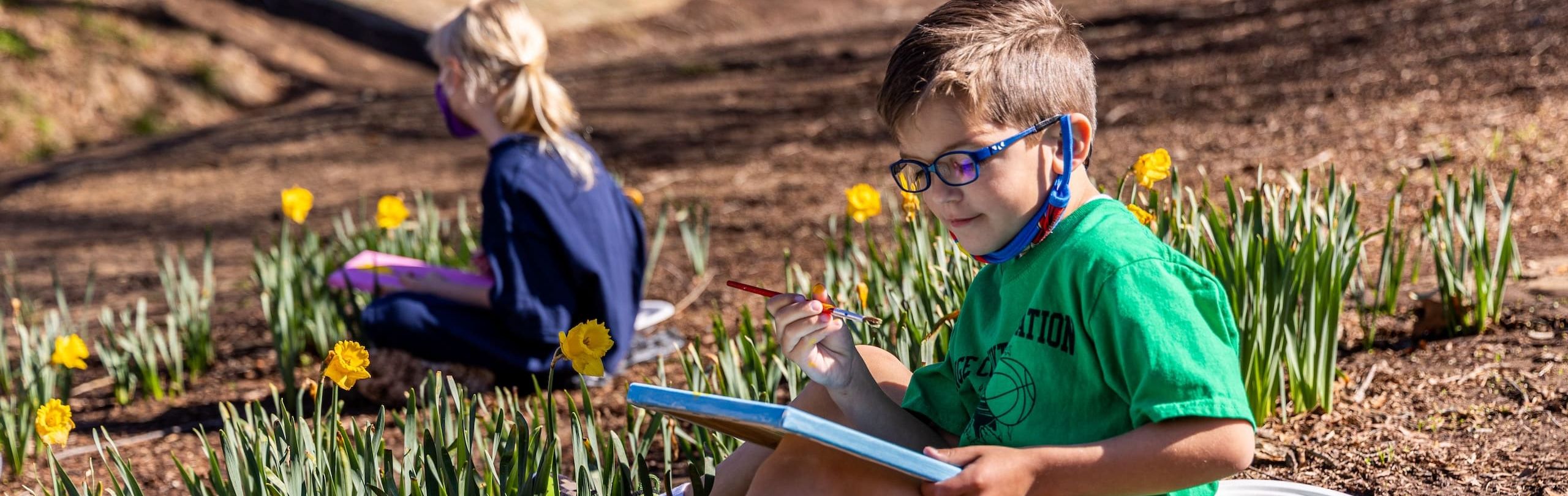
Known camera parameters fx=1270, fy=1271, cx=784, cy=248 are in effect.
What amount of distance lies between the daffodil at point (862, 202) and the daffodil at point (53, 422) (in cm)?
149

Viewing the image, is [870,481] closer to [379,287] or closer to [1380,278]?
[1380,278]

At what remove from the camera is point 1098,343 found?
4.65 ft

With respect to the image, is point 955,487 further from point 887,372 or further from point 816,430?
point 887,372

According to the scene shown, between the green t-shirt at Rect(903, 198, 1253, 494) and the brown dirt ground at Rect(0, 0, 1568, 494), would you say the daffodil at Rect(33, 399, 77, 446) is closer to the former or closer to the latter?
the brown dirt ground at Rect(0, 0, 1568, 494)

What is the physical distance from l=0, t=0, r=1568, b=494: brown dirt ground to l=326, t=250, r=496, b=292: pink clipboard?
448 mm

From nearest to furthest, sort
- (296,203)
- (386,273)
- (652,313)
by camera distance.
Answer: (296,203) < (386,273) < (652,313)

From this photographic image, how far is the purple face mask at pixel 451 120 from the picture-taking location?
130 inches

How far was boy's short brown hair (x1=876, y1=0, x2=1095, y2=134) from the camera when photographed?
4.86 ft

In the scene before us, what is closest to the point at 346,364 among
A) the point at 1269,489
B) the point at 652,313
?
the point at 1269,489

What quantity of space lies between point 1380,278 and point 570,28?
28.9ft

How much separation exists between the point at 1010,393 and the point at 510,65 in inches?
77.6

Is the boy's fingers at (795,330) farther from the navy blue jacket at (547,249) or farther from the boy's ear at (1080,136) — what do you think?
the navy blue jacket at (547,249)

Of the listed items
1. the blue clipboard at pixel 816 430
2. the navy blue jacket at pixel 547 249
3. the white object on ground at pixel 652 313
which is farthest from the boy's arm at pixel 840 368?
the white object on ground at pixel 652 313

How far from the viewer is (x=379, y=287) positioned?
130 inches
